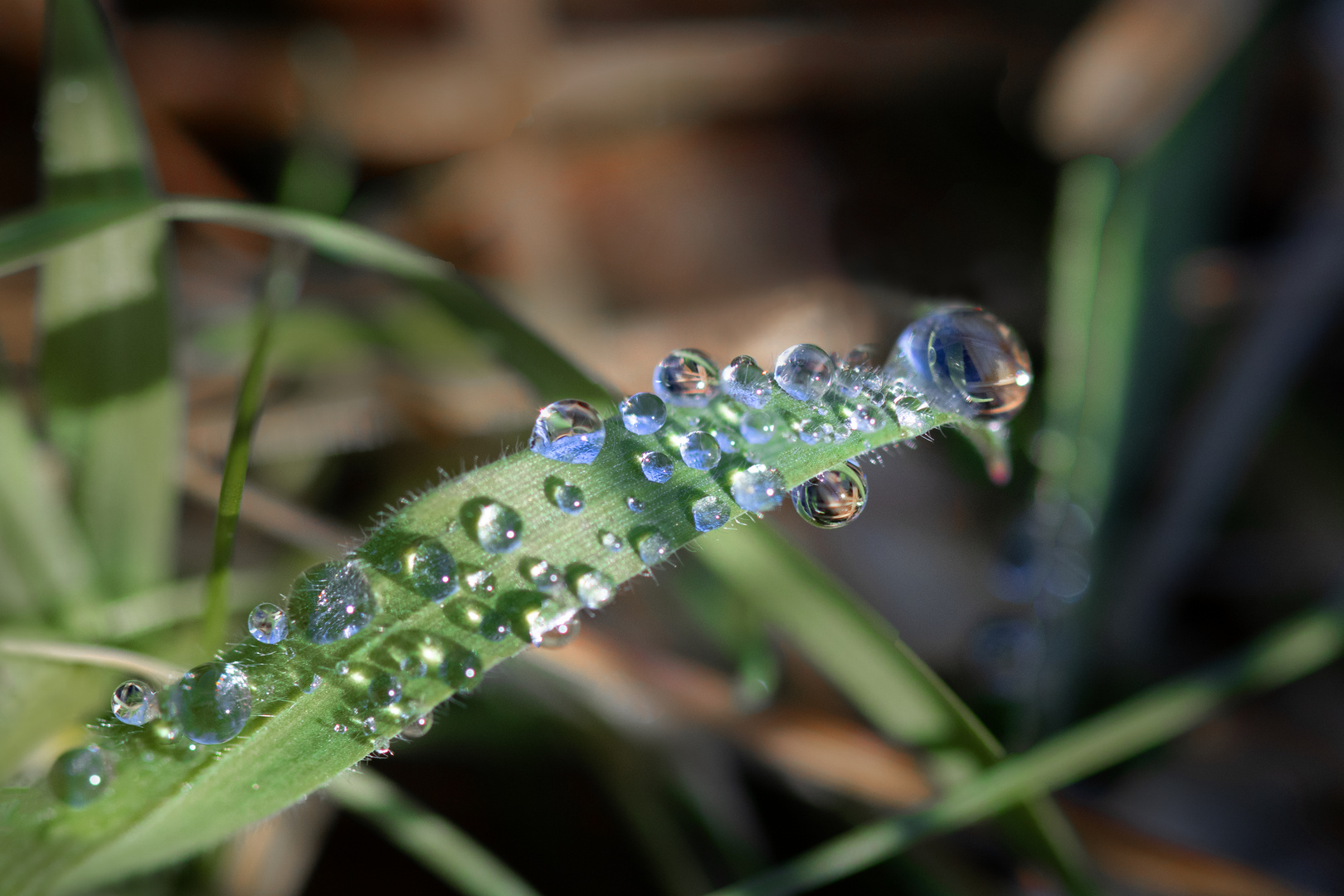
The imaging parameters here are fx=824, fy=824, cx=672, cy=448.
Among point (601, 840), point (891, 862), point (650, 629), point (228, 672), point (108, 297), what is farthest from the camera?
point (650, 629)

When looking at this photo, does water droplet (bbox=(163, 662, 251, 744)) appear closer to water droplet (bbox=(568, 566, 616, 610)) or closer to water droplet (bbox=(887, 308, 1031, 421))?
water droplet (bbox=(568, 566, 616, 610))

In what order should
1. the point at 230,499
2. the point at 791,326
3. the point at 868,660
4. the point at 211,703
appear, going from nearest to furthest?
the point at 211,703, the point at 230,499, the point at 868,660, the point at 791,326

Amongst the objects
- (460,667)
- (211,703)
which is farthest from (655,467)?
(211,703)

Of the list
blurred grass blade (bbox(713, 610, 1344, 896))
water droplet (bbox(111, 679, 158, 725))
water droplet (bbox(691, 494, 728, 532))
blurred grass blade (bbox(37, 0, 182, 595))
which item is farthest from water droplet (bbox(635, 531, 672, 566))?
blurred grass blade (bbox(37, 0, 182, 595))

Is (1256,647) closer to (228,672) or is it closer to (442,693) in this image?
(442,693)

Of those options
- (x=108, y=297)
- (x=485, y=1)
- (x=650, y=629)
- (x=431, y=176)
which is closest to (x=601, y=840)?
(x=650, y=629)

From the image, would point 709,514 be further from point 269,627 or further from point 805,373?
point 269,627
